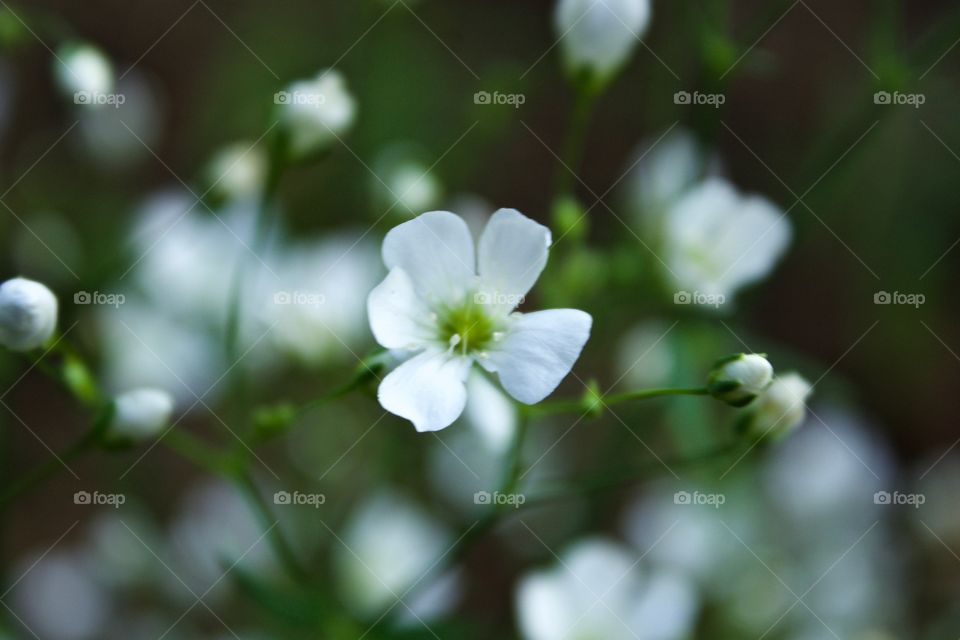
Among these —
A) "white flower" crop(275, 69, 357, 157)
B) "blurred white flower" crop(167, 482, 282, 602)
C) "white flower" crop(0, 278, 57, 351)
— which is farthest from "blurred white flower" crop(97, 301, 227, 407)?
"white flower" crop(0, 278, 57, 351)

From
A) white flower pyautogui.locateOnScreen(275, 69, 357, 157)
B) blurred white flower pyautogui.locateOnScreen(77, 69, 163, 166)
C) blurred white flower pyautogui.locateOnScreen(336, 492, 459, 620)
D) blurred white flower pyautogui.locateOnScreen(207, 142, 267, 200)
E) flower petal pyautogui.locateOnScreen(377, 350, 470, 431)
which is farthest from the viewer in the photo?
blurred white flower pyautogui.locateOnScreen(77, 69, 163, 166)

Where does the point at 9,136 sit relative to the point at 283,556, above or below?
above

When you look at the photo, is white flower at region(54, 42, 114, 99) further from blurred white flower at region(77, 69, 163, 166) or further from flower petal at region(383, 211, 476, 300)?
flower petal at region(383, 211, 476, 300)

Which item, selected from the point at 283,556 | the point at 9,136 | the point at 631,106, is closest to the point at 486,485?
the point at 283,556

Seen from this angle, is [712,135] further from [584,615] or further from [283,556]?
[283,556]

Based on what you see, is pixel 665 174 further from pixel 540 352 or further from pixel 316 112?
pixel 540 352

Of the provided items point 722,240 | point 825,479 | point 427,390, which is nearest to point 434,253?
point 427,390
